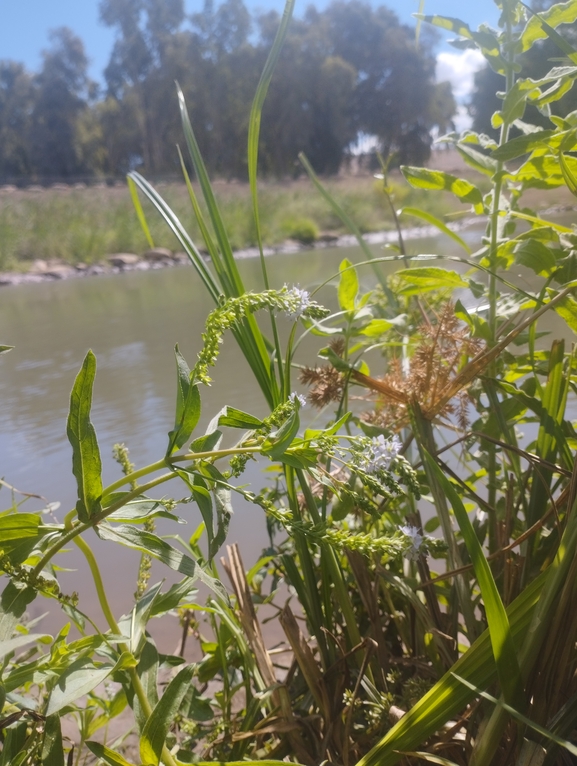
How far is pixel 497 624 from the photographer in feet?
0.98

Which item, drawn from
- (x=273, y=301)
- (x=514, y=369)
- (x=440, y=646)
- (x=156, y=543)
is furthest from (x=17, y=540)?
(x=514, y=369)

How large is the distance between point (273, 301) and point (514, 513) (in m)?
0.32

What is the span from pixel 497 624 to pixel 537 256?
31 cm

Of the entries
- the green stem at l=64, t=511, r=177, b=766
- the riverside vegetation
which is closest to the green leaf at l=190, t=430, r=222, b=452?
the riverside vegetation

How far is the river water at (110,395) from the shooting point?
0.99 meters

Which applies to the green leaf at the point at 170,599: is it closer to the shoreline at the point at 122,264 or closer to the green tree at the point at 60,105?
the shoreline at the point at 122,264

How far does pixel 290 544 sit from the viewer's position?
61 cm

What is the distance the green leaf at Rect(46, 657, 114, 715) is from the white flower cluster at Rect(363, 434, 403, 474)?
0.61ft

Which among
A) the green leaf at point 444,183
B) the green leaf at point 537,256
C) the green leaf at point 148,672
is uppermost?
the green leaf at point 444,183

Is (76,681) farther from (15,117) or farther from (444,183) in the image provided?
(15,117)

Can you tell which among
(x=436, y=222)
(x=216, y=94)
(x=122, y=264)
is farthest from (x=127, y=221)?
(x=436, y=222)

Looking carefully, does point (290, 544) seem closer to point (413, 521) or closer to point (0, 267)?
point (413, 521)

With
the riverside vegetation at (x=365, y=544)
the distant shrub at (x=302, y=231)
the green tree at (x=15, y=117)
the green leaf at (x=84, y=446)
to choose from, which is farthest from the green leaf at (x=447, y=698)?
the green tree at (x=15, y=117)

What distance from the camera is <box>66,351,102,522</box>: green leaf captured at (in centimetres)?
30
